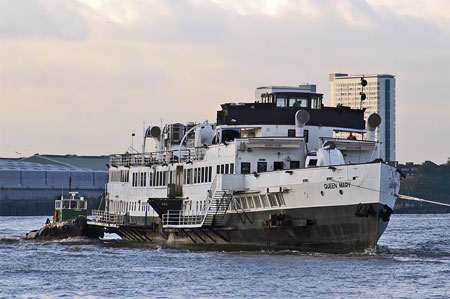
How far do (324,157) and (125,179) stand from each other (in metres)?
23.2

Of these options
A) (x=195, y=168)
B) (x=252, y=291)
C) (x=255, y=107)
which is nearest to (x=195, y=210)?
(x=195, y=168)

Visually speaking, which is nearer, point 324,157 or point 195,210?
point 324,157

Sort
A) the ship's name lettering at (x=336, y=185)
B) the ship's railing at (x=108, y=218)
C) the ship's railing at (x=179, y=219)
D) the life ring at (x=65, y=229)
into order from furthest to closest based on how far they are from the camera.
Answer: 1. the life ring at (x=65, y=229)
2. the ship's railing at (x=108, y=218)
3. the ship's railing at (x=179, y=219)
4. the ship's name lettering at (x=336, y=185)

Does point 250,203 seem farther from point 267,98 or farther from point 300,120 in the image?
point 267,98

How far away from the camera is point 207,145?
189ft

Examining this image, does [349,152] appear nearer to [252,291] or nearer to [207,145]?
[207,145]

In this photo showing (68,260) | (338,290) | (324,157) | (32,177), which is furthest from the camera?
(32,177)

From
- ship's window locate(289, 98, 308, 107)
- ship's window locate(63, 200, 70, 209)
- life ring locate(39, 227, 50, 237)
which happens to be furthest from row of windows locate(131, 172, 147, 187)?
ship's window locate(63, 200, 70, 209)

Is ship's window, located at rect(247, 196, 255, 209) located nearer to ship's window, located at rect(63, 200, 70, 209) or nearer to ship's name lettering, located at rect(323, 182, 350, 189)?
ship's name lettering, located at rect(323, 182, 350, 189)

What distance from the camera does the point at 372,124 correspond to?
55.2m

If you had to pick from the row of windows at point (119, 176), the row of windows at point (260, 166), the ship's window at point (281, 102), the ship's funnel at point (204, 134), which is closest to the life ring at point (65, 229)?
the row of windows at point (119, 176)

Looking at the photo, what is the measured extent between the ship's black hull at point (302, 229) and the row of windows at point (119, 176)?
1298cm

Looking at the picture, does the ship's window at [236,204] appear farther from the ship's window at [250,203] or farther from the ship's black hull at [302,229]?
the ship's window at [250,203]

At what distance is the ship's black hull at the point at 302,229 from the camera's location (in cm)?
4691
